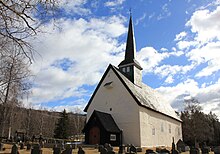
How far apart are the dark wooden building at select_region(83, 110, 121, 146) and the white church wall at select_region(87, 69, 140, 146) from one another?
1314 millimetres

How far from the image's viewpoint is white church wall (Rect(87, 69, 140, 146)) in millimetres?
27291

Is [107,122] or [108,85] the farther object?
[108,85]

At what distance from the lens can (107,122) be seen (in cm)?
2691

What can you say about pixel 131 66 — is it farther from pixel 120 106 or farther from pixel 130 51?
pixel 120 106

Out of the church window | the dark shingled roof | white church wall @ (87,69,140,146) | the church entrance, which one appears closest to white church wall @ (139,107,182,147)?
white church wall @ (87,69,140,146)

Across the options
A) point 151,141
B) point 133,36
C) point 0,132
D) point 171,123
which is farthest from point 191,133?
point 0,132

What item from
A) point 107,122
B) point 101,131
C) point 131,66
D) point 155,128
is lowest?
point 101,131

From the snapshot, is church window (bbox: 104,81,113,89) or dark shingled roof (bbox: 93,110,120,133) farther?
church window (bbox: 104,81,113,89)

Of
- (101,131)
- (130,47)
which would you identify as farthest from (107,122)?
(130,47)

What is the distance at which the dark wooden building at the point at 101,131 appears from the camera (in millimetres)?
25625

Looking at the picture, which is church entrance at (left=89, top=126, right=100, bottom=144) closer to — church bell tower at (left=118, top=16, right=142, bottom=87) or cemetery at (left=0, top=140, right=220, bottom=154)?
cemetery at (left=0, top=140, right=220, bottom=154)

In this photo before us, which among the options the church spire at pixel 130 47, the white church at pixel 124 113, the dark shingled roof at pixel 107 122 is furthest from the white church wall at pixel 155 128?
the church spire at pixel 130 47

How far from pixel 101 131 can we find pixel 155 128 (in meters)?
9.03

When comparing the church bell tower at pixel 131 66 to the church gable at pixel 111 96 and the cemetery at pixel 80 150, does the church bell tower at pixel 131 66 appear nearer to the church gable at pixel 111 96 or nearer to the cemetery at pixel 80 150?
the church gable at pixel 111 96
